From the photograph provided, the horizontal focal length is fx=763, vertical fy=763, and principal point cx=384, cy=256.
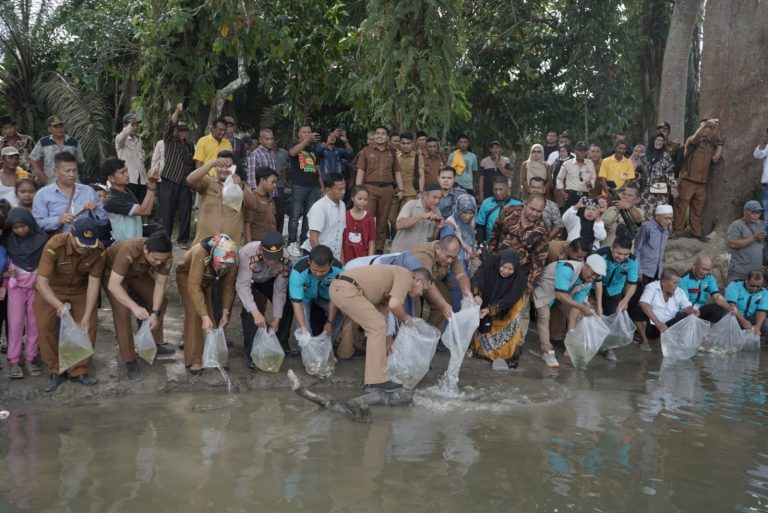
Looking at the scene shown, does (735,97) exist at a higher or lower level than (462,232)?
higher

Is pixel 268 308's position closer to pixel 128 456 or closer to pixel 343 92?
pixel 128 456

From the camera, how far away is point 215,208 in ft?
24.5

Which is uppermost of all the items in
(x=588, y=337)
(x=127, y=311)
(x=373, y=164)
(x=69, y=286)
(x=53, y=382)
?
(x=373, y=164)

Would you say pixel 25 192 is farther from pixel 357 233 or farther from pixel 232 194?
pixel 357 233

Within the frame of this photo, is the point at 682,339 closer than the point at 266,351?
No

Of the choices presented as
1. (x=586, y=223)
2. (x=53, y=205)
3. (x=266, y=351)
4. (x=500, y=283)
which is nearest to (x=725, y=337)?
(x=586, y=223)

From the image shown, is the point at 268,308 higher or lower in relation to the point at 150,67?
lower

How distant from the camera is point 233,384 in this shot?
6941 millimetres

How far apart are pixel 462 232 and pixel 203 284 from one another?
9.47 ft

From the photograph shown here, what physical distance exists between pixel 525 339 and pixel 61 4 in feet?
32.2

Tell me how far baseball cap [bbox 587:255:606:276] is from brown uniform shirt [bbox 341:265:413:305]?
2.38 m

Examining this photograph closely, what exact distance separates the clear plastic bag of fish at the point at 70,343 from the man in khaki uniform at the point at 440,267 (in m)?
3.05

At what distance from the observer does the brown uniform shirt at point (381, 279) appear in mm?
6504

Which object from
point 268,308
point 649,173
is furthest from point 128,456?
point 649,173
